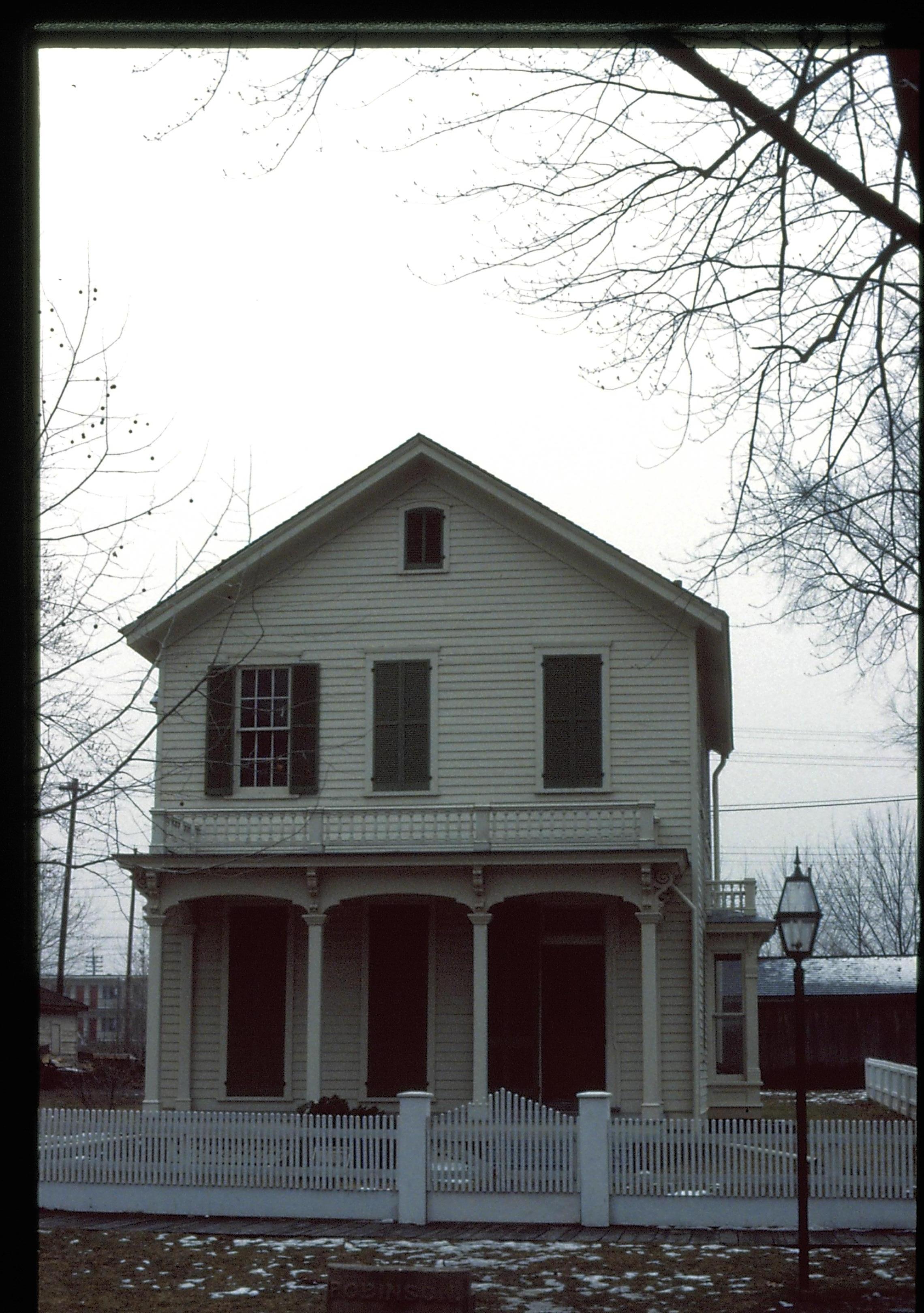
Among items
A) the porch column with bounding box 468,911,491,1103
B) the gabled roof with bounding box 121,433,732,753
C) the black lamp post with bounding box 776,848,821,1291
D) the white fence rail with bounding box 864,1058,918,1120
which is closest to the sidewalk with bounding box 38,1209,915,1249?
the black lamp post with bounding box 776,848,821,1291

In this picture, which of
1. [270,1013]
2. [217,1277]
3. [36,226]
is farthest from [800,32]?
[270,1013]

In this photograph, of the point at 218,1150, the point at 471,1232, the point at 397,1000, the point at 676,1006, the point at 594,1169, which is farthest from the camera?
the point at 397,1000

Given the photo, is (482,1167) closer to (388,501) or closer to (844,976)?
(388,501)

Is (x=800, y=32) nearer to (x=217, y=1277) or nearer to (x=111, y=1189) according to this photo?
(x=217, y=1277)

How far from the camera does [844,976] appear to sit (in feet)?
130

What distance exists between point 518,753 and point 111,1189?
806cm

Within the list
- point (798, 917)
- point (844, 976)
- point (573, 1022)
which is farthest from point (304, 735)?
point (844, 976)

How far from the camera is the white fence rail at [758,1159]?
1293cm

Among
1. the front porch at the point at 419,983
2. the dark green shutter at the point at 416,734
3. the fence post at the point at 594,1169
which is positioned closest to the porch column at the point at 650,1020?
the front porch at the point at 419,983

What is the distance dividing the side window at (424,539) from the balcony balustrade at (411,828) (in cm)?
345

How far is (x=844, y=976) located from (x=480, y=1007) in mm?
23689

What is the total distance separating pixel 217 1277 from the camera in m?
10.8

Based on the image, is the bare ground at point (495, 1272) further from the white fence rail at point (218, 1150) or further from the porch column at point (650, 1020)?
the porch column at point (650, 1020)

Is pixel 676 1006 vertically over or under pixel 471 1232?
over
